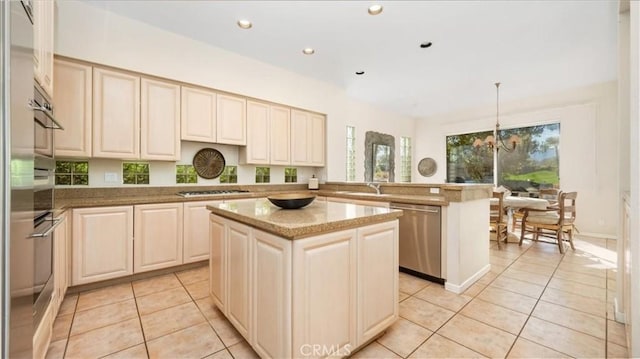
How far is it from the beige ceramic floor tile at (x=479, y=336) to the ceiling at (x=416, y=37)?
2.96m

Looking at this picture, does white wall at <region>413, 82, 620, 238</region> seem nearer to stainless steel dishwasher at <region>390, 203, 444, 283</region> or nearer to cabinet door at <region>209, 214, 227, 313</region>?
stainless steel dishwasher at <region>390, 203, 444, 283</region>

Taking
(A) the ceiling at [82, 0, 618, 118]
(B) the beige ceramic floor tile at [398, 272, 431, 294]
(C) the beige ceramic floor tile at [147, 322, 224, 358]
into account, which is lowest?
(C) the beige ceramic floor tile at [147, 322, 224, 358]

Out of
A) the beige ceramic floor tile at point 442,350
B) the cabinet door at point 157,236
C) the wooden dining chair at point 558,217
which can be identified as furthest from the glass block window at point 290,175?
the wooden dining chair at point 558,217

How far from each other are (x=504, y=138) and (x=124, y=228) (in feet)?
24.2

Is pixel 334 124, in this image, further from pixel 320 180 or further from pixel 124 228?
pixel 124 228

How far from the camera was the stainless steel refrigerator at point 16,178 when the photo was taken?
0.97 meters

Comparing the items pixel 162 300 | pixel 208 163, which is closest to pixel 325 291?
pixel 162 300

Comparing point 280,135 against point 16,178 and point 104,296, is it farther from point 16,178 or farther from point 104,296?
point 16,178

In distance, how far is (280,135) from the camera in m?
4.27

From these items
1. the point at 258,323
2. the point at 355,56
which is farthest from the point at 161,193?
the point at 355,56

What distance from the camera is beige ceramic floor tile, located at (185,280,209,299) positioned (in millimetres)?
2506

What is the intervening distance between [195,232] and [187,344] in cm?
160

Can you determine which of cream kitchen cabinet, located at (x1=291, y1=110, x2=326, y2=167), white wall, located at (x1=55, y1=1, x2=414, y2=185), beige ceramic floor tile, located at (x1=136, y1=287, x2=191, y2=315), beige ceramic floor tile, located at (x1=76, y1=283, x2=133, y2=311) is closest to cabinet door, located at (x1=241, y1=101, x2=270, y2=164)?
white wall, located at (x1=55, y1=1, x2=414, y2=185)

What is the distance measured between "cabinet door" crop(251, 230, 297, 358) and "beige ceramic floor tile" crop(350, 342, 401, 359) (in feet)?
1.88
